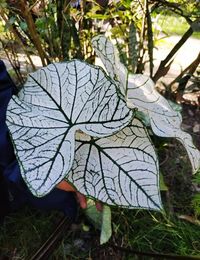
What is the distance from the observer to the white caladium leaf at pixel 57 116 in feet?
2.30

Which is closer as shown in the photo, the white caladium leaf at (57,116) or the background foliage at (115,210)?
the white caladium leaf at (57,116)

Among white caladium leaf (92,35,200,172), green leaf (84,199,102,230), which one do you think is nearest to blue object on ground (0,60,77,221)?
green leaf (84,199,102,230)

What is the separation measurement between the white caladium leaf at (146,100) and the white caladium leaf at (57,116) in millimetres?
62

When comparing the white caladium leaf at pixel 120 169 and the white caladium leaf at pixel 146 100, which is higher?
the white caladium leaf at pixel 146 100

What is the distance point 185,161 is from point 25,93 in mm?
1063

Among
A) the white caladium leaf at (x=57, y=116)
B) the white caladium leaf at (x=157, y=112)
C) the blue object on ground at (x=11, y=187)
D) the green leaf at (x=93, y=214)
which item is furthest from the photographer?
the green leaf at (x=93, y=214)

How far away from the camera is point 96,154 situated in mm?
812

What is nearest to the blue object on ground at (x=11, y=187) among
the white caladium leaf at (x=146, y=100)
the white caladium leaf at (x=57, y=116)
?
the white caladium leaf at (x=57, y=116)

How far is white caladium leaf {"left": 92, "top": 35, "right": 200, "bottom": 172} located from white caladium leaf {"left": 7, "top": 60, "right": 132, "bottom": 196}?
0.21ft

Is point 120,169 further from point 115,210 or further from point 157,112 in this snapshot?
point 115,210

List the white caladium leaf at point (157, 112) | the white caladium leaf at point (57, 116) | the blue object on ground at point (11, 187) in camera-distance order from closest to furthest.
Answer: the white caladium leaf at point (57, 116) < the white caladium leaf at point (157, 112) < the blue object on ground at point (11, 187)

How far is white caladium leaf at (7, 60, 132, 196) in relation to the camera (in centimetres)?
70

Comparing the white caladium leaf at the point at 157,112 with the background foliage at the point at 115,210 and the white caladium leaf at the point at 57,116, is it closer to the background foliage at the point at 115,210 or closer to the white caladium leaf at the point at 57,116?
the white caladium leaf at the point at 57,116

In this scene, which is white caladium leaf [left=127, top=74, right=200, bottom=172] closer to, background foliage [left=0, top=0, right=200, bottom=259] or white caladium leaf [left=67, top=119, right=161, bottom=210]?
white caladium leaf [left=67, top=119, right=161, bottom=210]
